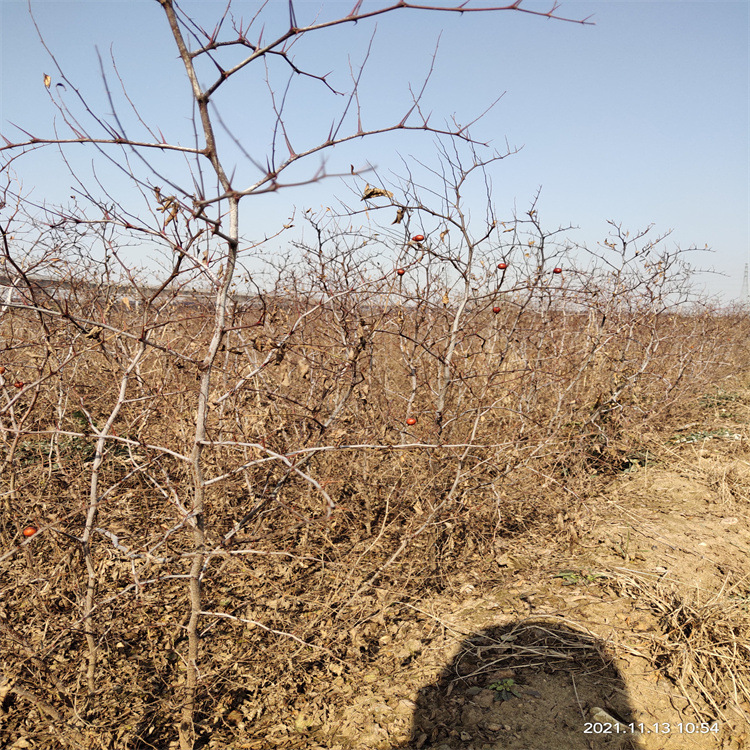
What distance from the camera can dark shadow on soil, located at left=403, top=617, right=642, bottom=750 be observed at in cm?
217

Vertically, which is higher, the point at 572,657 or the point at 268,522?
the point at 268,522

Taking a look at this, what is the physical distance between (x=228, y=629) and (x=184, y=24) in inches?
111

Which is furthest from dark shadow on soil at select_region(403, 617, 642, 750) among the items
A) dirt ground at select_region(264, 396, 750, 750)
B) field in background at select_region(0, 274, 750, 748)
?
field in background at select_region(0, 274, 750, 748)

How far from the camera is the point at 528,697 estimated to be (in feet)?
7.77

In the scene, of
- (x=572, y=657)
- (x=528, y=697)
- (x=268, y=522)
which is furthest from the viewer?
(x=268, y=522)

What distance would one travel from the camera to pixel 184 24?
1.46 m

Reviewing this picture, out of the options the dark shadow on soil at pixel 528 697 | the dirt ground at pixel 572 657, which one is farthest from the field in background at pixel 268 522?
the dark shadow on soil at pixel 528 697

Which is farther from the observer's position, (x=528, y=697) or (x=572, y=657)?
(x=572, y=657)

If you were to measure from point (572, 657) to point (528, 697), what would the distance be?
1.17 feet

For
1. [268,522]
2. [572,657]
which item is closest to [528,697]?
[572,657]

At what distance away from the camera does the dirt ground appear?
2211 millimetres

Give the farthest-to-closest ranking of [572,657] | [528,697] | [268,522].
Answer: [268,522], [572,657], [528,697]

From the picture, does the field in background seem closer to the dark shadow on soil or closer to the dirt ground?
the dirt ground

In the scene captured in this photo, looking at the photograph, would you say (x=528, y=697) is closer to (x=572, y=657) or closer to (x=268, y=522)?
(x=572, y=657)
